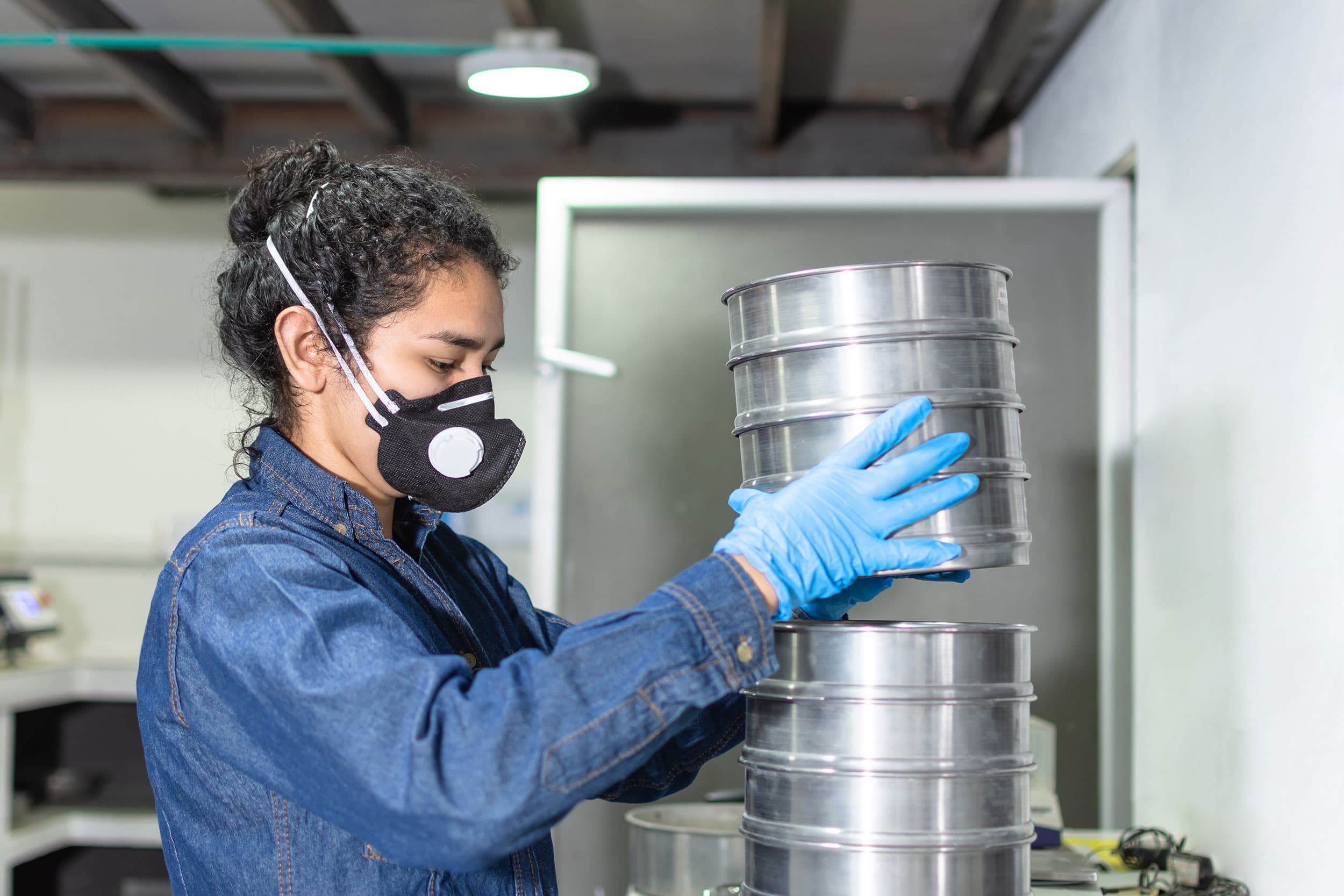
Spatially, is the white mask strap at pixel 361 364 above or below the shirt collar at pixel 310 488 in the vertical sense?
above

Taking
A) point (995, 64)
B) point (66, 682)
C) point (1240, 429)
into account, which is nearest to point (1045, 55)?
point (995, 64)

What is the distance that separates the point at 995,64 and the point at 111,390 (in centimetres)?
319

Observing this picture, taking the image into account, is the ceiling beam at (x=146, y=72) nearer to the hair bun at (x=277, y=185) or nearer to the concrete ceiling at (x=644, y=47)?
the concrete ceiling at (x=644, y=47)

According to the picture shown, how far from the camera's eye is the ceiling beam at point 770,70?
8.87ft

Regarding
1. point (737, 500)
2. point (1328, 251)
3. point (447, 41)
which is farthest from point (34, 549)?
point (1328, 251)

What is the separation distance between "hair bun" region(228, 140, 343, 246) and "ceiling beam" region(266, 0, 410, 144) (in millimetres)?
1722

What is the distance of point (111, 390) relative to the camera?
4.23 metres

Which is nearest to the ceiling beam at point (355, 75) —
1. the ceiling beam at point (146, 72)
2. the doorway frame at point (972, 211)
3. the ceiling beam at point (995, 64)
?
the ceiling beam at point (146, 72)

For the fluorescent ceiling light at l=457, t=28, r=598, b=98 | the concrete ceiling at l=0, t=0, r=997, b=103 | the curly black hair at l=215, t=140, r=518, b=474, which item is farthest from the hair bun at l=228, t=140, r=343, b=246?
the concrete ceiling at l=0, t=0, r=997, b=103

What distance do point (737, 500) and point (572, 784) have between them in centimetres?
37

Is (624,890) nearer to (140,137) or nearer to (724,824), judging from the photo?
Answer: (724,824)

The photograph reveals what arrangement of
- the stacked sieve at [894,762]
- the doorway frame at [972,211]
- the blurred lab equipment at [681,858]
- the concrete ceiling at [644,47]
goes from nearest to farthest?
the stacked sieve at [894,762] → the blurred lab equipment at [681,858] → the doorway frame at [972,211] → the concrete ceiling at [644,47]

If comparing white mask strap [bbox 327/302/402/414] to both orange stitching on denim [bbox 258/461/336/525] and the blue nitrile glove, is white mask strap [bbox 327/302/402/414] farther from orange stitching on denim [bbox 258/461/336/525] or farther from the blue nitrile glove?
the blue nitrile glove

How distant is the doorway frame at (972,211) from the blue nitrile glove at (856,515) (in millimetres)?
1385
